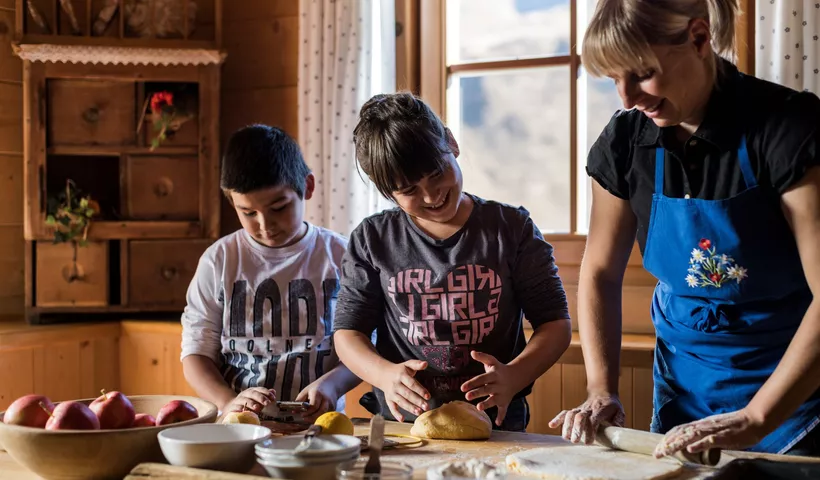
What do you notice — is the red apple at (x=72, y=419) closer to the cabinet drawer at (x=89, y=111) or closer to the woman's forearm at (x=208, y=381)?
the woman's forearm at (x=208, y=381)

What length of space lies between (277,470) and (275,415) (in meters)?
0.48

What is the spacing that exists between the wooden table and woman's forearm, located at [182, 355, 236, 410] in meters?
0.48

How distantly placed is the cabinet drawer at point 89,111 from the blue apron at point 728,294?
86.1 inches

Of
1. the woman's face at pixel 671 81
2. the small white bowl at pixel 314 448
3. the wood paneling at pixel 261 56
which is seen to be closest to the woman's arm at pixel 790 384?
the woman's face at pixel 671 81

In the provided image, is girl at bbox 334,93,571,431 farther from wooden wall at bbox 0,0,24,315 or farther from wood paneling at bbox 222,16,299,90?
wooden wall at bbox 0,0,24,315

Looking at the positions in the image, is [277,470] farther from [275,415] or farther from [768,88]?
[768,88]

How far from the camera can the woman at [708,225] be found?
1.23m

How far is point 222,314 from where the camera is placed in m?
2.05

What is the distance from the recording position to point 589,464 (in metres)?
1.23

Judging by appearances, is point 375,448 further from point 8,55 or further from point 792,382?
point 8,55

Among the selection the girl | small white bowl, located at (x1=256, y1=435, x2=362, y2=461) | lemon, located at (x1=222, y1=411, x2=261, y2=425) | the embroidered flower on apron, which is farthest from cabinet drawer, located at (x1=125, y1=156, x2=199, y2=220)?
the embroidered flower on apron

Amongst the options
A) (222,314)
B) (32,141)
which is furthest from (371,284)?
(32,141)

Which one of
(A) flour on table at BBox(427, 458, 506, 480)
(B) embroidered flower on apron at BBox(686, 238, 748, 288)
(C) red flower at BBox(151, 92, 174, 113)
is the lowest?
(A) flour on table at BBox(427, 458, 506, 480)

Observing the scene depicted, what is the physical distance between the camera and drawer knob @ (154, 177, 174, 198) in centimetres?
309
